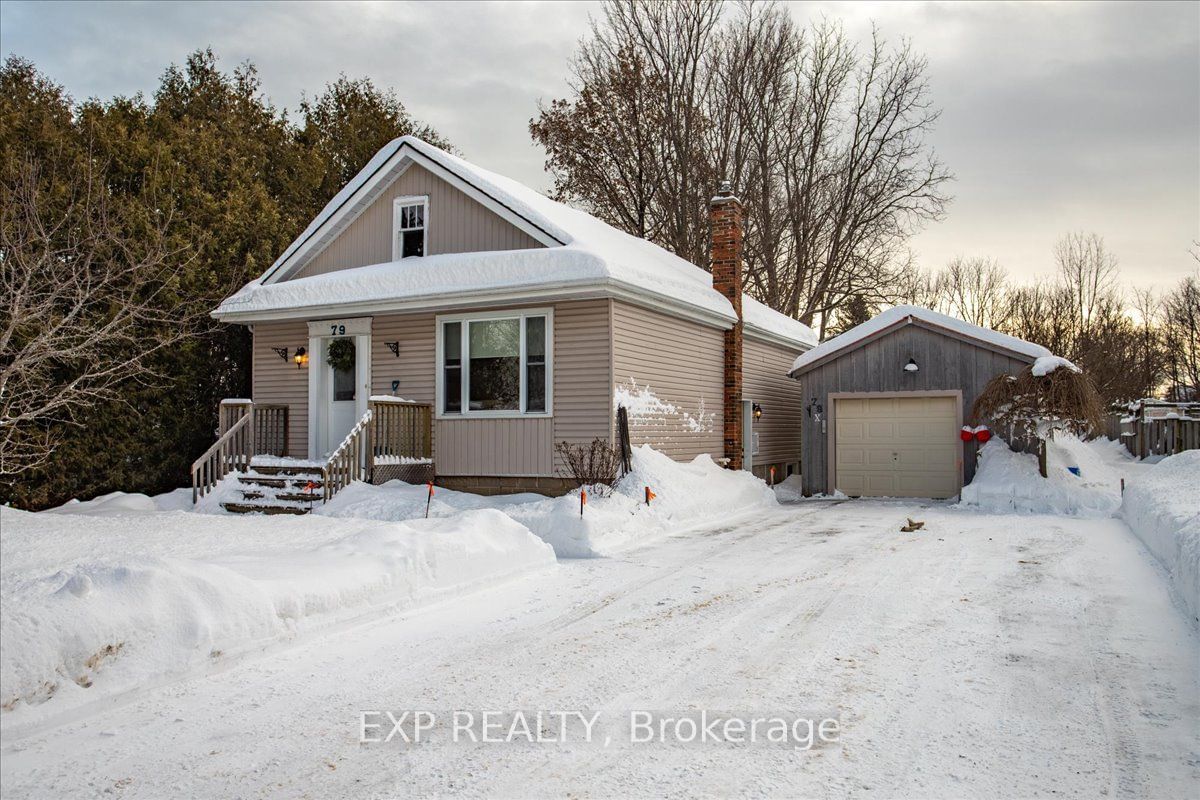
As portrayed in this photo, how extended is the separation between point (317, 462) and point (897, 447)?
424 inches

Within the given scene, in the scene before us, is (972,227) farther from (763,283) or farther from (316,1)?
(316,1)

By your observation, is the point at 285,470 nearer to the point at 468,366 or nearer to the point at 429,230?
the point at 468,366

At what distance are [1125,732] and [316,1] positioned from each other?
1565 centimetres

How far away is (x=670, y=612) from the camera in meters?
6.62

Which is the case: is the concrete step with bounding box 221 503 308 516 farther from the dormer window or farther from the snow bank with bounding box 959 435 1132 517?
the snow bank with bounding box 959 435 1132 517

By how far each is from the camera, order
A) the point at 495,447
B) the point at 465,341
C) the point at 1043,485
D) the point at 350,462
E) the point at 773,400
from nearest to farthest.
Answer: the point at 350,462 → the point at 495,447 → the point at 465,341 → the point at 1043,485 → the point at 773,400

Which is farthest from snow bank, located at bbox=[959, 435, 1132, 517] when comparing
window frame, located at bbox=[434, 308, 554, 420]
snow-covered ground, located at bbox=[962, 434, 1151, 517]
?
window frame, located at bbox=[434, 308, 554, 420]

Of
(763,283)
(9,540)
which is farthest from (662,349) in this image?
(763,283)

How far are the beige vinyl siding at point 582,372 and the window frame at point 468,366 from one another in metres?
0.11

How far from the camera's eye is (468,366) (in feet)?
45.0

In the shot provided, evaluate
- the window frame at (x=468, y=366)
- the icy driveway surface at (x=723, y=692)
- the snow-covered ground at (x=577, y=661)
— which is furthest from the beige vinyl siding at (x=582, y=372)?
the icy driveway surface at (x=723, y=692)

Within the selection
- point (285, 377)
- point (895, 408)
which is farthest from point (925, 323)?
point (285, 377)

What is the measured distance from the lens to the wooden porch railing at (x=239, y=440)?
13547 mm

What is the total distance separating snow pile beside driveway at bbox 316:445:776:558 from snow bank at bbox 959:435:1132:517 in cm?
400
